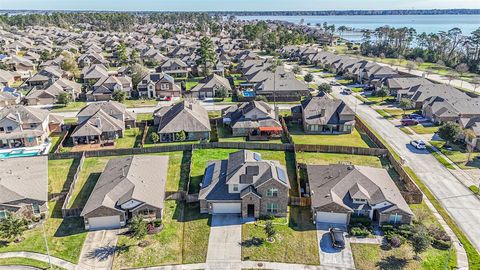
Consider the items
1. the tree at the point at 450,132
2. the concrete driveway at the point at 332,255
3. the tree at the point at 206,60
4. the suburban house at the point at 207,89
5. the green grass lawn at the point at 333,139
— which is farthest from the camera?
the tree at the point at 206,60

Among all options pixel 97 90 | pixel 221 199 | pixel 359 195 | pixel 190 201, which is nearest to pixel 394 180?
pixel 359 195

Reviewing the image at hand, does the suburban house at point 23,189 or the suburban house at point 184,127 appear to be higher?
the suburban house at point 184,127

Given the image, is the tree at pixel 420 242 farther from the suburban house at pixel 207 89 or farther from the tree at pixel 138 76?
the tree at pixel 138 76

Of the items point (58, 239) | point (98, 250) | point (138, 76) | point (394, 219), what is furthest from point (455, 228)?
point (138, 76)

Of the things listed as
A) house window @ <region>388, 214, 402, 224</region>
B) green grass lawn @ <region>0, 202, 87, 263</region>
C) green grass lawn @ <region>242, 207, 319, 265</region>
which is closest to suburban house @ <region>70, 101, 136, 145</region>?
green grass lawn @ <region>0, 202, 87, 263</region>

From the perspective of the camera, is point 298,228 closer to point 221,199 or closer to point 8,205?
point 221,199

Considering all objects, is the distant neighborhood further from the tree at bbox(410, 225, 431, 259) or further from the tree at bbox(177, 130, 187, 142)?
the tree at bbox(177, 130, 187, 142)

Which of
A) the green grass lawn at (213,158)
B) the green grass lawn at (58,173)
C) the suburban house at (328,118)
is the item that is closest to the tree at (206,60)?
the suburban house at (328,118)
